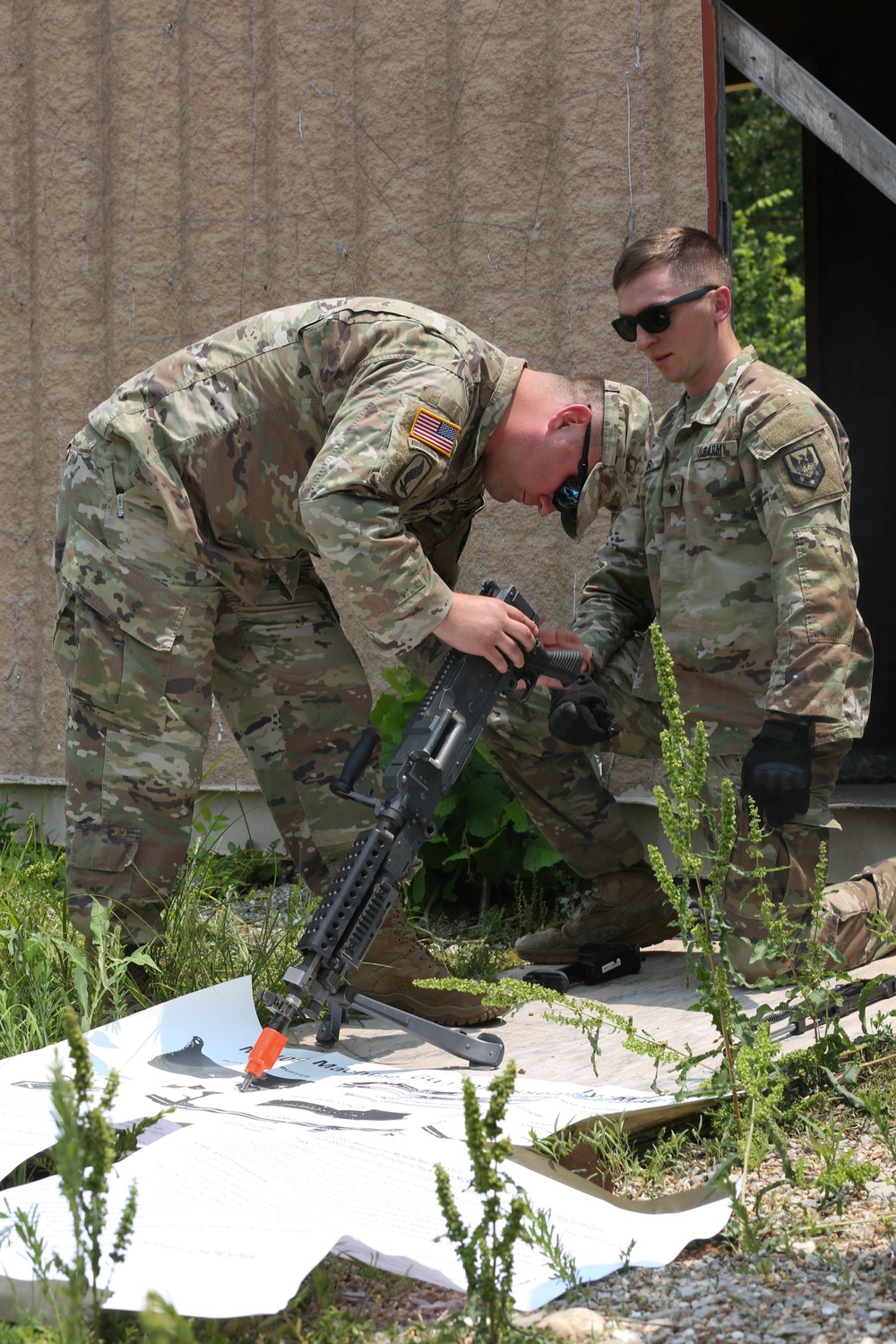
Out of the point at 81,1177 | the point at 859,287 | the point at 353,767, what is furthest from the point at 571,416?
the point at 859,287

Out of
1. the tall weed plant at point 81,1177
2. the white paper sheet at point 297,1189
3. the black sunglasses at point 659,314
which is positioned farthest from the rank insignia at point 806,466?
the tall weed plant at point 81,1177

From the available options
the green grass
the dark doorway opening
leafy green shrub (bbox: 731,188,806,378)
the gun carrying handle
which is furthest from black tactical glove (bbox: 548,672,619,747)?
leafy green shrub (bbox: 731,188,806,378)

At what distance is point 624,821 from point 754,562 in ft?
2.66

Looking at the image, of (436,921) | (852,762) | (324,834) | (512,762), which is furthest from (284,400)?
(852,762)

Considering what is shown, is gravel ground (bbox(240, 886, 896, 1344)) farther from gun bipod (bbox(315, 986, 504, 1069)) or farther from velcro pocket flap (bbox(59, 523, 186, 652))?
velcro pocket flap (bbox(59, 523, 186, 652))

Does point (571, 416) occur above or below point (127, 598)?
above

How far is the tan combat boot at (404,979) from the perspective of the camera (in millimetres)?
2869

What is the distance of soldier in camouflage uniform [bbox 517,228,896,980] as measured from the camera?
2865 millimetres

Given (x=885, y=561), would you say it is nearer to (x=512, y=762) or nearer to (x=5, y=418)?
(x=512, y=762)

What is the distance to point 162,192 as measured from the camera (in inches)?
187

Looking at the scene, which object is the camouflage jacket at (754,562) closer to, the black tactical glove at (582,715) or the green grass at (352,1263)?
the black tactical glove at (582,715)

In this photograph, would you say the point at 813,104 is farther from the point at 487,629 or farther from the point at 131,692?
the point at 131,692

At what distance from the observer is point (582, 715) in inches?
124

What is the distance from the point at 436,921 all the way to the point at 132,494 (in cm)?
177
